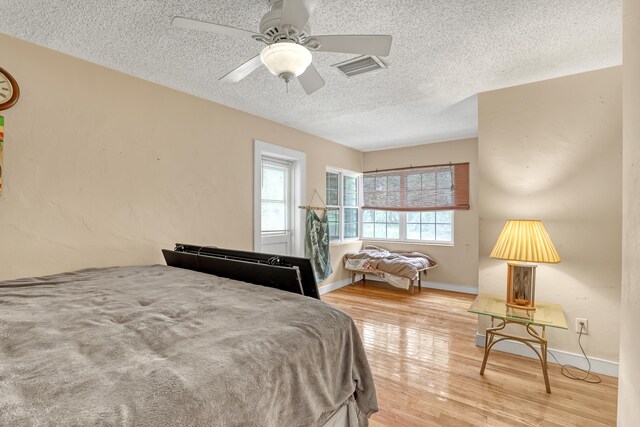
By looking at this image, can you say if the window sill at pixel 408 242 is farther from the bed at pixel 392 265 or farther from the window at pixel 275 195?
the window at pixel 275 195

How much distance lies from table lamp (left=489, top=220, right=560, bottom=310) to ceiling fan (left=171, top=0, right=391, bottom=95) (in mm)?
1677

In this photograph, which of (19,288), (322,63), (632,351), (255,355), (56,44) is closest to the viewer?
(255,355)

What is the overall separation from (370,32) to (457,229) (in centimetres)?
369

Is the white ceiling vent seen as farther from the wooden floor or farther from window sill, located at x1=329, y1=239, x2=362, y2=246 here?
window sill, located at x1=329, y1=239, x2=362, y2=246

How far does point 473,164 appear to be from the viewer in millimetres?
4586

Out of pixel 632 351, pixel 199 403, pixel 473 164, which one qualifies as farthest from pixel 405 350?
pixel 473 164

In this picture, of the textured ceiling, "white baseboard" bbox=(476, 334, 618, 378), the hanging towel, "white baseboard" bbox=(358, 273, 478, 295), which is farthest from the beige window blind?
"white baseboard" bbox=(476, 334, 618, 378)

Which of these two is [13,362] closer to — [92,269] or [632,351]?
[92,269]

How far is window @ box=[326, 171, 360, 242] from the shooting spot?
4941 millimetres

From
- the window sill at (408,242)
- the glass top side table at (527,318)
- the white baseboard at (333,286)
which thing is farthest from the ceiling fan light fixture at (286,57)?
the window sill at (408,242)

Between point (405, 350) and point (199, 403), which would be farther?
point (405, 350)

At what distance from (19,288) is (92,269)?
554mm

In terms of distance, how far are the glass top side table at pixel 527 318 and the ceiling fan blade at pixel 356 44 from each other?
1912 mm

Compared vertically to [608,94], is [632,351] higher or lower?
lower
